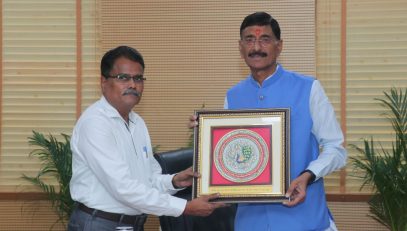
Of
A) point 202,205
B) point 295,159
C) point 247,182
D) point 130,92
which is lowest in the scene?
point 202,205

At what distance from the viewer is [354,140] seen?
598 cm

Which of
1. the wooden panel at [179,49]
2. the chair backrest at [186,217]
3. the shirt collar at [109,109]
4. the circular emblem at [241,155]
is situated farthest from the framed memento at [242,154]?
the wooden panel at [179,49]

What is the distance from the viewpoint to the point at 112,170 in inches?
112

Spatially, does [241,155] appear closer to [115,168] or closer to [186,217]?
[186,217]

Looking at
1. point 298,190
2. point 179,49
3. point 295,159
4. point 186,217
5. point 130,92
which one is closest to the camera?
point 298,190

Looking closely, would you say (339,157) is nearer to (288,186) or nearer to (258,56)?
(288,186)

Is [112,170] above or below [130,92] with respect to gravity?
below

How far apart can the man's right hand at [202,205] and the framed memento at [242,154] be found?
0.11ft

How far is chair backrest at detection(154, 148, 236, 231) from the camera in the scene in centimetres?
311

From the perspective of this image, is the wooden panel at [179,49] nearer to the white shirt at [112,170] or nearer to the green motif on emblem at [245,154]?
the white shirt at [112,170]

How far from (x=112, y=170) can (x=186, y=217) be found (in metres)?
0.50

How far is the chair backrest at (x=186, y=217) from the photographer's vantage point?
10.2ft

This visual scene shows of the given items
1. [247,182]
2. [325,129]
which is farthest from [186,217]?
[325,129]

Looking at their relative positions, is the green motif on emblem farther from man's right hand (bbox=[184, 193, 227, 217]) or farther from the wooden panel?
the wooden panel
